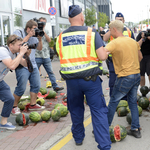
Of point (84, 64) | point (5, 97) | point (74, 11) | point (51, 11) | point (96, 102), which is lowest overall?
point (5, 97)

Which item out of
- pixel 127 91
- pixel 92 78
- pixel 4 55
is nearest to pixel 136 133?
pixel 127 91

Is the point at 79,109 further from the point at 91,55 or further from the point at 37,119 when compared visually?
the point at 37,119

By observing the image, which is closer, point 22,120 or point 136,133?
point 136,133

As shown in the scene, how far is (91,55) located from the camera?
11.0 feet

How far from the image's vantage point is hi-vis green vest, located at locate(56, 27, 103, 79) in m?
3.31

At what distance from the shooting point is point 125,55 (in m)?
3.96

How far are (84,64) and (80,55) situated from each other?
5.7 inches

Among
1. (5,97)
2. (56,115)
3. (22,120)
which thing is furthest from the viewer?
(56,115)

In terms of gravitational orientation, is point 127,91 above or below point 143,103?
above

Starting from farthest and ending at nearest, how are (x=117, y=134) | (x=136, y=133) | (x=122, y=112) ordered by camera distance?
1. (x=122, y=112)
2. (x=136, y=133)
3. (x=117, y=134)

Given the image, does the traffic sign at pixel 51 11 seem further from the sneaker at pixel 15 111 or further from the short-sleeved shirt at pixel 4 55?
the short-sleeved shirt at pixel 4 55

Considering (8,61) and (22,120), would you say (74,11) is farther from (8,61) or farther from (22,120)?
(22,120)

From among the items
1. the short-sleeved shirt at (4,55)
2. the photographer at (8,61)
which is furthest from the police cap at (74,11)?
the short-sleeved shirt at (4,55)

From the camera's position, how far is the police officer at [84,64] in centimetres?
332
